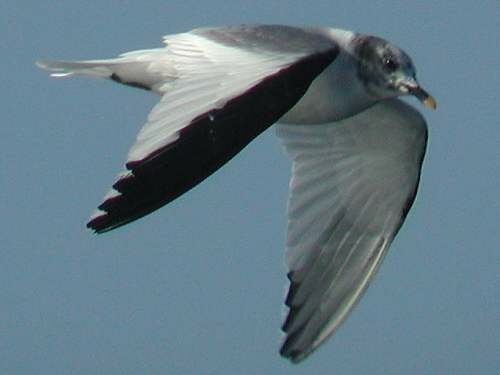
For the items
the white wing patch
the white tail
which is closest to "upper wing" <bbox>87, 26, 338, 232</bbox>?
the white wing patch

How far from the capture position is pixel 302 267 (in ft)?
51.9

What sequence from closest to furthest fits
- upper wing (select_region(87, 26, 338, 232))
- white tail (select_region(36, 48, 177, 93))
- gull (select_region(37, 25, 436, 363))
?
upper wing (select_region(87, 26, 338, 232))
gull (select_region(37, 25, 436, 363))
white tail (select_region(36, 48, 177, 93))

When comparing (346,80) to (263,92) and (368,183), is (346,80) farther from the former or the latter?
(263,92)

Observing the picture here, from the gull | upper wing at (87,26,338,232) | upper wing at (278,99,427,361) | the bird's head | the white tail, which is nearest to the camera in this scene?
upper wing at (87,26,338,232)

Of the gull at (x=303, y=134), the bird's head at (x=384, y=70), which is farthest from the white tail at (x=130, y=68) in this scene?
the bird's head at (x=384, y=70)

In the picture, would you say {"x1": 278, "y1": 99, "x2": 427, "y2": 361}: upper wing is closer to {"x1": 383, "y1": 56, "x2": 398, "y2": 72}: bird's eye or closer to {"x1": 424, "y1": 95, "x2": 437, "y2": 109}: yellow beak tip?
{"x1": 383, "y1": 56, "x2": 398, "y2": 72}: bird's eye

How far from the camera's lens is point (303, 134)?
16.5 meters

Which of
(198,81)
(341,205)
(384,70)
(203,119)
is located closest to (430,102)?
(384,70)

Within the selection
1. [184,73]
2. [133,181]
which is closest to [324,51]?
[184,73]

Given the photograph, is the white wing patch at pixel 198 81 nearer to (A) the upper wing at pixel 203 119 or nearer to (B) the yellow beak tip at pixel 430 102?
(A) the upper wing at pixel 203 119

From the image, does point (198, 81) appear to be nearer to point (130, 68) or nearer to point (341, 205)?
point (130, 68)

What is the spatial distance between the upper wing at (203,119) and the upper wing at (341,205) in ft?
7.96

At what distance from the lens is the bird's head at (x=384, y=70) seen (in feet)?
50.8

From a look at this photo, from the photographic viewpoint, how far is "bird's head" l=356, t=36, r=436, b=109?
15469 mm
